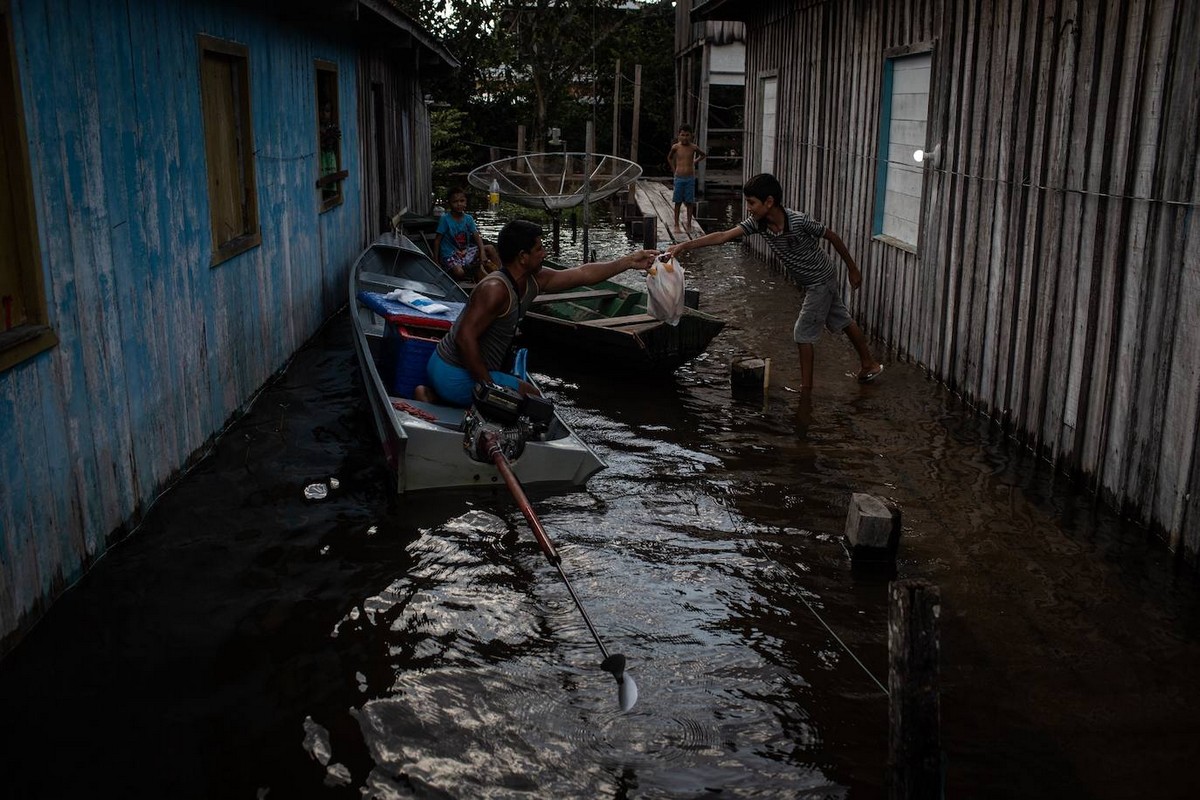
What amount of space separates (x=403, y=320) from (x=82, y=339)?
3.54m

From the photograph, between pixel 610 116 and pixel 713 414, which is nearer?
pixel 713 414

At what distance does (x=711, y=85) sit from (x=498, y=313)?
2330 centimetres

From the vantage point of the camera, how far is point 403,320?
873 centimetres

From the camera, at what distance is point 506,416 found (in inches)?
247

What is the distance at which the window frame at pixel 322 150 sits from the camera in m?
11.9

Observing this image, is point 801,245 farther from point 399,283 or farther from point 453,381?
point 399,283

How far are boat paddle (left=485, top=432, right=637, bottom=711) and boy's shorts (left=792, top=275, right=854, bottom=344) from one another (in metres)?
4.30

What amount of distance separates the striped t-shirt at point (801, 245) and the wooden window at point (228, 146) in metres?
4.10

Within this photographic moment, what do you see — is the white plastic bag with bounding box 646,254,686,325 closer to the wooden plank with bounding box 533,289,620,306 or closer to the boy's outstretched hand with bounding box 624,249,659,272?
the boy's outstretched hand with bounding box 624,249,659,272

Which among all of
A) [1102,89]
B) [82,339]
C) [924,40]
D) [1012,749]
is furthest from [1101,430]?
[82,339]

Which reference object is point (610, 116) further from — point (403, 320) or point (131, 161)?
point (131, 161)

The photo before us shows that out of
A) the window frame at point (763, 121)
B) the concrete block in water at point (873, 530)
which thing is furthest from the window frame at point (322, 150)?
the concrete block in water at point (873, 530)

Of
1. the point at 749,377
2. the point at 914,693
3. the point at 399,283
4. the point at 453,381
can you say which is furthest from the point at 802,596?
the point at 399,283

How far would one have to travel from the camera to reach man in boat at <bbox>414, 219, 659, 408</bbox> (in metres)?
6.59
